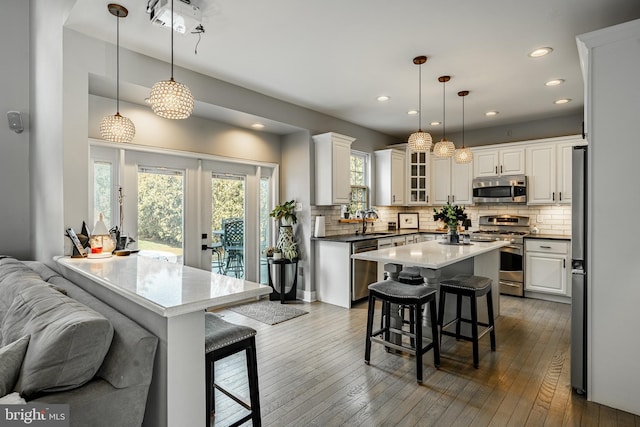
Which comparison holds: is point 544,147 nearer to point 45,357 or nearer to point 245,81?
point 245,81

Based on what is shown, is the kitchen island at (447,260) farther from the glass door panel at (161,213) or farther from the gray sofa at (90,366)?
the glass door panel at (161,213)

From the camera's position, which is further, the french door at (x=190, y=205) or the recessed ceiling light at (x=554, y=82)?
the recessed ceiling light at (x=554, y=82)

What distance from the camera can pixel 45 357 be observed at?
49.8 inches

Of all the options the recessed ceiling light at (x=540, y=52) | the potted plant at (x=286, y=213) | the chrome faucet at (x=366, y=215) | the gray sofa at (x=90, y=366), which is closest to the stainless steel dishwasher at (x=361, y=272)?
the chrome faucet at (x=366, y=215)

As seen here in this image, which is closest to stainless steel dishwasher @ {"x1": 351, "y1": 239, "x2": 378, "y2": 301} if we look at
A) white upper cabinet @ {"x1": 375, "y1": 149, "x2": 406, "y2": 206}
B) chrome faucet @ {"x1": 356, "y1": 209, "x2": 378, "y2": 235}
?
chrome faucet @ {"x1": 356, "y1": 209, "x2": 378, "y2": 235}

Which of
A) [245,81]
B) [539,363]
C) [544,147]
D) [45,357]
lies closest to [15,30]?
[245,81]

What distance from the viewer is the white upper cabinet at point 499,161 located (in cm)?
539

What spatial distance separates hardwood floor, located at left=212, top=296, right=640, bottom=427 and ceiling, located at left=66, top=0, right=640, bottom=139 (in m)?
2.74

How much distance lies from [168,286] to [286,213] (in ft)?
11.1

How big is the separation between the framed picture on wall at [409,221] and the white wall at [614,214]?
4.52 metres

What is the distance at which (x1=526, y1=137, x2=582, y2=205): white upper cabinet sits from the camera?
4.98 meters

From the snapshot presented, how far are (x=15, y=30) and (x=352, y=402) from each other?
4.85 metres

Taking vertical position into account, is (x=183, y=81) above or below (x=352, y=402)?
above

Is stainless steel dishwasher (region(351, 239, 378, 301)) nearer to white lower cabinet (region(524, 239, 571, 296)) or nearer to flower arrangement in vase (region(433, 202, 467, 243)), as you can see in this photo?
flower arrangement in vase (region(433, 202, 467, 243))
